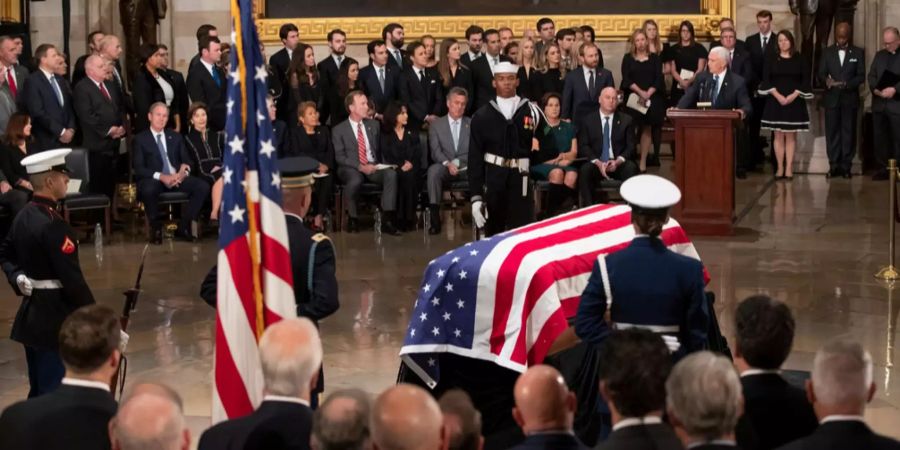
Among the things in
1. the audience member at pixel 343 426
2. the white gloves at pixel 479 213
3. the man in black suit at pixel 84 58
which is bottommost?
the audience member at pixel 343 426

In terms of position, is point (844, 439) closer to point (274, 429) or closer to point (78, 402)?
point (274, 429)

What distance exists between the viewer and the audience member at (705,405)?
167 inches

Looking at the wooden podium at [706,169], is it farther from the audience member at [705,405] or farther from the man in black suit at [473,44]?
the audience member at [705,405]

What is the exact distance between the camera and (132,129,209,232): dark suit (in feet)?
45.2

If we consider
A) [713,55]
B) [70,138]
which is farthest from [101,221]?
[713,55]

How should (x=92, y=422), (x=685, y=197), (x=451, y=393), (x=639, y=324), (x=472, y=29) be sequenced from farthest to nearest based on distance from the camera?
(x=472, y=29) < (x=685, y=197) < (x=639, y=324) < (x=92, y=422) < (x=451, y=393)

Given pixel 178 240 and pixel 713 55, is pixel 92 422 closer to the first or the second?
pixel 178 240

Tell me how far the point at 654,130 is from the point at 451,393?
13.1 m

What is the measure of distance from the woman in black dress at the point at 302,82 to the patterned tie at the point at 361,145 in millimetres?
1078

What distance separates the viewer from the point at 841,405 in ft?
14.3

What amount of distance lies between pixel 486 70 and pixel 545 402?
1203cm

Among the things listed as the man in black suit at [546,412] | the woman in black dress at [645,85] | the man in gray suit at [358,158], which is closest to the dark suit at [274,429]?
the man in black suit at [546,412]

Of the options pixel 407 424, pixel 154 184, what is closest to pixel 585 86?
pixel 154 184

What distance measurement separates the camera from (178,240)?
14.0 m
